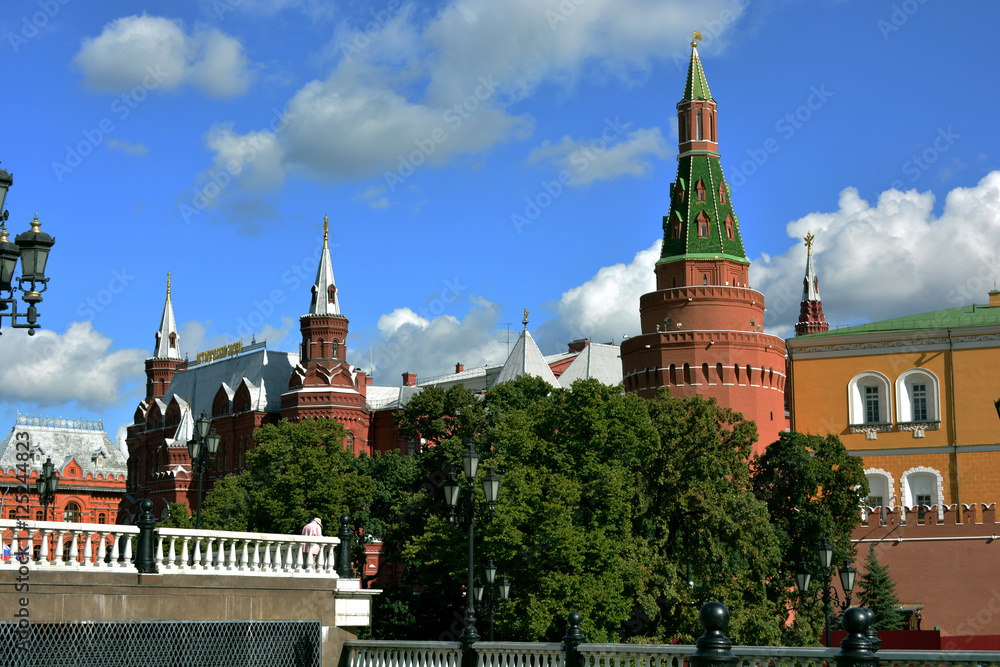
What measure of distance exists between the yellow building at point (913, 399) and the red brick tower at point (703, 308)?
219 centimetres

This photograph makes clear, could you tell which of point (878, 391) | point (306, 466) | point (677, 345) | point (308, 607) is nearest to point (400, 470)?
point (306, 466)

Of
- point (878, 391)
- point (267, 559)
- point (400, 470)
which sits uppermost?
point (878, 391)

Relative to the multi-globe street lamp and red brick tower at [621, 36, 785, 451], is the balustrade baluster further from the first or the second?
red brick tower at [621, 36, 785, 451]

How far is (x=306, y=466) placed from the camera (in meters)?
53.6

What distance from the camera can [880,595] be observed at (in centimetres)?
4944

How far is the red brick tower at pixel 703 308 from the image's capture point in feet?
197

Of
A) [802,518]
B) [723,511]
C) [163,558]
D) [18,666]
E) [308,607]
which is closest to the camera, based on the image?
[18,666]

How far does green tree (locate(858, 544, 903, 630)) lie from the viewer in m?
48.2

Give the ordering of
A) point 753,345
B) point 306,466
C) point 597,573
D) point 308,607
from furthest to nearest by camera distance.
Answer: point 753,345
point 306,466
point 597,573
point 308,607

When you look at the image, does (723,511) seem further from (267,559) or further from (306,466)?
(267,559)

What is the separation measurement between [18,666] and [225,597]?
324cm

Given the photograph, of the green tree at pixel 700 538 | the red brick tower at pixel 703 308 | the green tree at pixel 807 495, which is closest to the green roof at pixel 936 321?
the red brick tower at pixel 703 308

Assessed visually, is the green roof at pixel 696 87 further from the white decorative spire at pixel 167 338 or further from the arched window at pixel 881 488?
the white decorative spire at pixel 167 338

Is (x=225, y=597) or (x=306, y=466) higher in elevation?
(x=306, y=466)
